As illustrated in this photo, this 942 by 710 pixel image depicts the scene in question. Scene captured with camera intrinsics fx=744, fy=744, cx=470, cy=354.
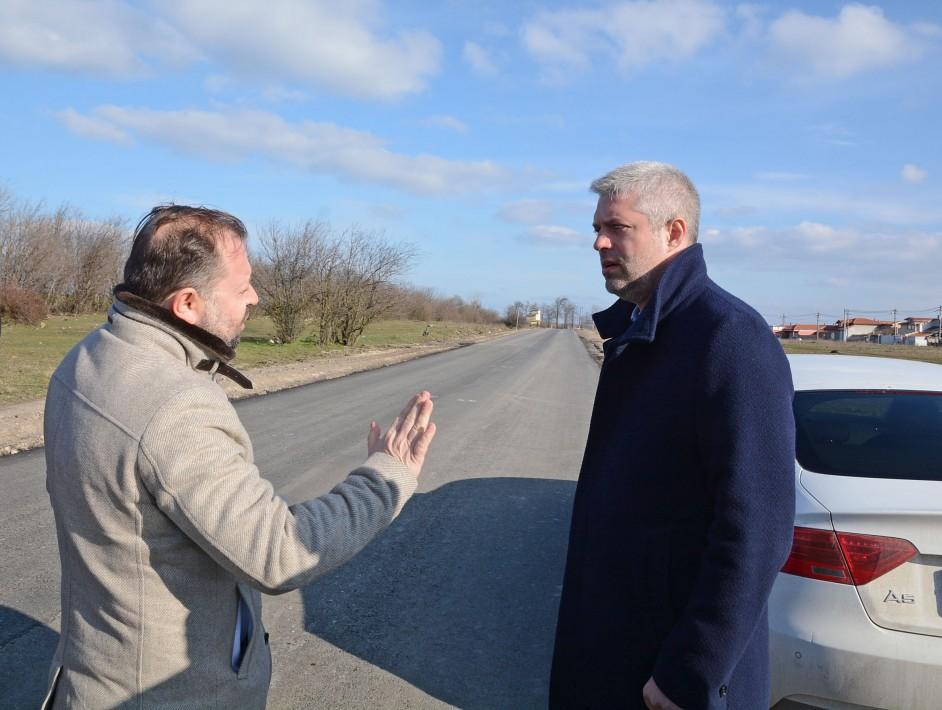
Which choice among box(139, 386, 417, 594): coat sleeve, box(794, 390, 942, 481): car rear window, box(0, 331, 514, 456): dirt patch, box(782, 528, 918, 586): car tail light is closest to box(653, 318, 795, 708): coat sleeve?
box(139, 386, 417, 594): coat sleeve

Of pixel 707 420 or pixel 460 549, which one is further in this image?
pixel 460 549

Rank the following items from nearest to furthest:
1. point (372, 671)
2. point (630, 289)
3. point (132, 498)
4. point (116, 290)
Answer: point (132, 498) → point (116, 290) → point (630, 289) → point (372, 671)

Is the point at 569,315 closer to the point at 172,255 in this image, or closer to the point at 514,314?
the point at 514,314

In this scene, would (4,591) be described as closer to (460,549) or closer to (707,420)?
(460,549)

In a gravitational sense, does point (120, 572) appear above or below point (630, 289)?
below

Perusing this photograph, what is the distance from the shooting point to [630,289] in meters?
2.22

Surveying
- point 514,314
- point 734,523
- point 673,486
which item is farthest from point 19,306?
point 514,314

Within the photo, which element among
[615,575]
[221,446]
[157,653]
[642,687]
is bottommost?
[642,687]

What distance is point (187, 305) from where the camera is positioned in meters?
1.75

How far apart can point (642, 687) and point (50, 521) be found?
17.4 feet

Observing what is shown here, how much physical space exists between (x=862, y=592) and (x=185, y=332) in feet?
8.11

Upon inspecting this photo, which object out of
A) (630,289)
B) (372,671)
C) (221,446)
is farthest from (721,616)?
(372,671)

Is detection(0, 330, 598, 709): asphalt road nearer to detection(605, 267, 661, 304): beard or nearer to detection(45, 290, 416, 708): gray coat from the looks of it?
detection(45, 290, 416, 708): gray coat

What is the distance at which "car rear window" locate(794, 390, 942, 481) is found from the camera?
3105 millimetres
